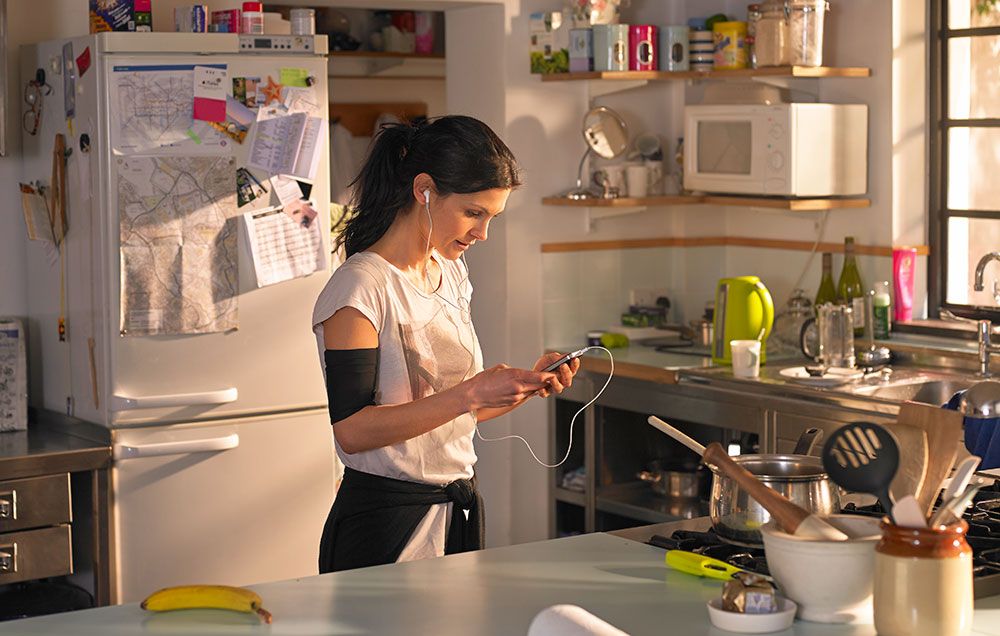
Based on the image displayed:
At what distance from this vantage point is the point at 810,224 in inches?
182

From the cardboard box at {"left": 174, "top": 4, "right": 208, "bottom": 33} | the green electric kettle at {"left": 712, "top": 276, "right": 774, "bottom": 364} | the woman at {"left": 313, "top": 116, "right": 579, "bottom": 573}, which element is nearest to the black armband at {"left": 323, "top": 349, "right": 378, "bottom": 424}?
the woman at {"left": 313, "top": 116, "right": 579, "bottom": 573}

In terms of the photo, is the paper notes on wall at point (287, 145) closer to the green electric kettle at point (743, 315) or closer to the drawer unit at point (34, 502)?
the drawer unit at point (34, 502)

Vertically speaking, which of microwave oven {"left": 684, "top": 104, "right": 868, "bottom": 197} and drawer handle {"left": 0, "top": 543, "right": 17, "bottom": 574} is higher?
microwave oven {"left": 684, "top": 104, "right": 868, "bottom": 197}

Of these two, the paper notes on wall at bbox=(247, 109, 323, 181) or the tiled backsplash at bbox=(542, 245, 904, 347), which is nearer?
the paper notes on wall at bbox=(247, 109, 323, 181)

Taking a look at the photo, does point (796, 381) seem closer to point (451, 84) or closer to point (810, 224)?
point (810, 224)

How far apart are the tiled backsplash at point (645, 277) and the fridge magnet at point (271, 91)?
1191mm

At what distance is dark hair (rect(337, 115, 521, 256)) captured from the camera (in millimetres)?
2557

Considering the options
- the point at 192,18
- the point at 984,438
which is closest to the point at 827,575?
the point at 984,438

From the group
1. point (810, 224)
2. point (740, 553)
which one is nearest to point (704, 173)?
point (810, 224)

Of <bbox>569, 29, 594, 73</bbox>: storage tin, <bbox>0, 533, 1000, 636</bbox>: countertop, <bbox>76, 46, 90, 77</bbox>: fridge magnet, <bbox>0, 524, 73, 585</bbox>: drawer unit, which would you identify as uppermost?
<bbox>569, 29, 594, 73</bbox>: storage tin

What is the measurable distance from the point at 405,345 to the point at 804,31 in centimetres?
221

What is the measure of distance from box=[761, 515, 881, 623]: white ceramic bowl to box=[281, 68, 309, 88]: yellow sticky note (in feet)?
7.59

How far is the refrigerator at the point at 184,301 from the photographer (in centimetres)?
368

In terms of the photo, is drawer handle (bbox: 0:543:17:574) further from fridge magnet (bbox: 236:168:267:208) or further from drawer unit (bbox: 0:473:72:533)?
fridge magnet (bbox: 236:168:267:208)
